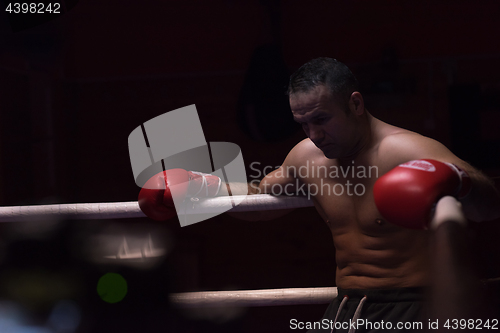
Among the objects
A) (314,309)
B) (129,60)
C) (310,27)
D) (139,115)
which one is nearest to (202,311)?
(314,309)

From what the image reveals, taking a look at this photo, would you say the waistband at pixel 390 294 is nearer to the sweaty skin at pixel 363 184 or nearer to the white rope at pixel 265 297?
the sweaty skin at pixel 363 184

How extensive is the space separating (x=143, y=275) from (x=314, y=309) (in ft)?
5.38

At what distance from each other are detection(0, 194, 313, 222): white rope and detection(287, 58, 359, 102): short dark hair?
31 centimetres

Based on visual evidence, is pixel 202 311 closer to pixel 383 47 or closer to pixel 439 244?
pixel 383 47

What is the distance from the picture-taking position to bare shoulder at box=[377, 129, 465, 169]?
0.87 metres

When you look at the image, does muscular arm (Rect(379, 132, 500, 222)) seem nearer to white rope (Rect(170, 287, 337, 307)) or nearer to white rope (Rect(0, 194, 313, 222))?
white rope (Rect(0, 194, 313, 222))

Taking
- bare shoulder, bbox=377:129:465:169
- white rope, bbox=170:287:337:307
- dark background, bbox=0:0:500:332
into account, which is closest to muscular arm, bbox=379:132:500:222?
bare shoulder, bbox=377:129:465:169

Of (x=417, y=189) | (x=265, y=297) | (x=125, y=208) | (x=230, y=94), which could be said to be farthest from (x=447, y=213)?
(x=230, y=94)

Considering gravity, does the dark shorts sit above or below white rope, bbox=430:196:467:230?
below

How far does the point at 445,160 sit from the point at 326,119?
281 mm

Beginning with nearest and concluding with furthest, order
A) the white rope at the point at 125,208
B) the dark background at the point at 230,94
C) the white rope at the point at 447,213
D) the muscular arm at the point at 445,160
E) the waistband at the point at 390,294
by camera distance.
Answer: the white rope at the point at 447,213 < the muscular arm at the point at 445,160 < the waistband at the point at 390,294 < the white rope at the point at 125,208 < the dark background at the point at 230,94

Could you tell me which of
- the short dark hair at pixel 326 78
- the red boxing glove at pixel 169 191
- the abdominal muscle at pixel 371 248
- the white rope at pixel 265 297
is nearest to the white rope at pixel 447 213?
the abdominal muscle at pixel 371 248

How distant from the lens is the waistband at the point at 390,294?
923 mm

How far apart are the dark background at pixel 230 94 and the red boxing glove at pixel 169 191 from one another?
6.46ft
